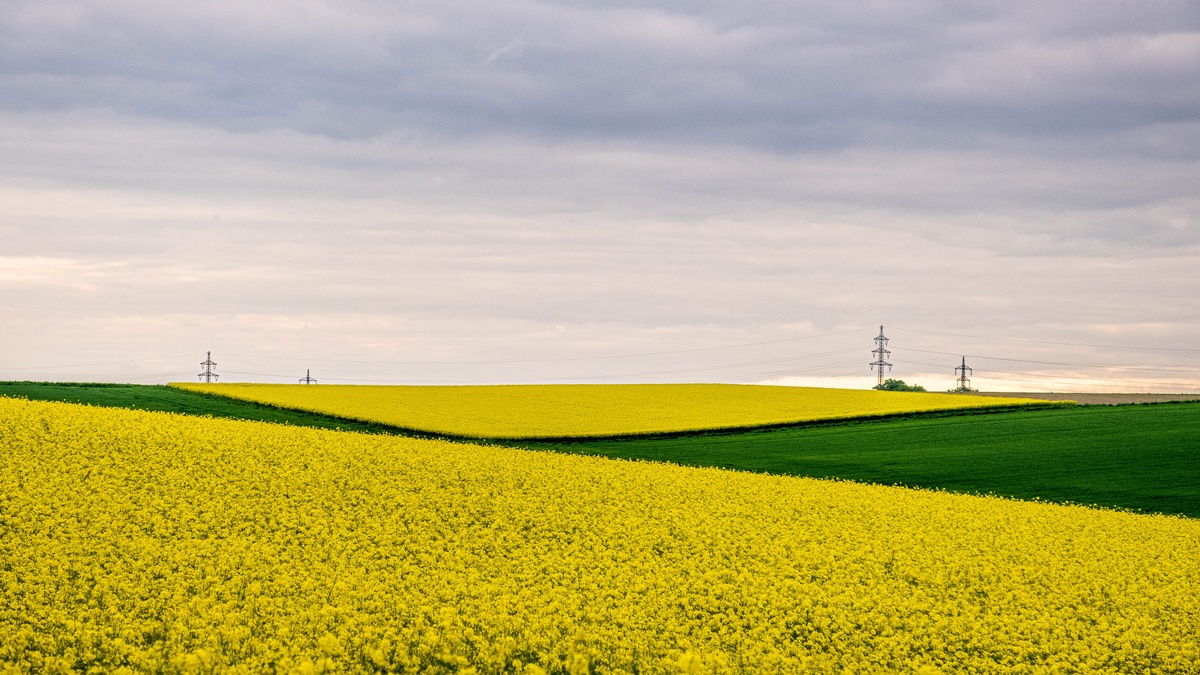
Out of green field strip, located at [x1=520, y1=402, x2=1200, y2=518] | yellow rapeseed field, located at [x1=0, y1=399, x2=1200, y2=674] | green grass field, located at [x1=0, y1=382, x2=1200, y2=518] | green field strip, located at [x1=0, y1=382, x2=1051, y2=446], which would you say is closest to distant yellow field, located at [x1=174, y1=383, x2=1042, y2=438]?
green field strip, located at [x1=0, y1=382, x2=1051, y2=446]

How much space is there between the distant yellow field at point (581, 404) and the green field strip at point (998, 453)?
3.77m

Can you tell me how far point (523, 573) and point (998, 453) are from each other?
3001 cm

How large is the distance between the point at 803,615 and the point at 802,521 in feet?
25.2

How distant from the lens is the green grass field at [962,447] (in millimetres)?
33562

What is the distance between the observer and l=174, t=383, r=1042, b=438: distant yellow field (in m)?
48.1

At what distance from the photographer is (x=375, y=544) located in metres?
17.2

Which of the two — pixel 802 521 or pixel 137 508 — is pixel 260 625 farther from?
pixel 802 521

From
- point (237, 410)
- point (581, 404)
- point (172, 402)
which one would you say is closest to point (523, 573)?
point (237, 410)

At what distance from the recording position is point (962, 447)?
137 feet

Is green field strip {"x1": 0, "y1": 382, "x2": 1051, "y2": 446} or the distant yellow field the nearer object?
green field strip {"x1": 0, "y1": 382, "x2": 1051, "y2": 446}

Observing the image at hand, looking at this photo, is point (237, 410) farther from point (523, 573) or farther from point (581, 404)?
point (523, 573)

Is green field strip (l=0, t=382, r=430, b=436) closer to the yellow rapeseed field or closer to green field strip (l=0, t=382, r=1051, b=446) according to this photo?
green field strip (l=0, t=382, r=1051, b=446)

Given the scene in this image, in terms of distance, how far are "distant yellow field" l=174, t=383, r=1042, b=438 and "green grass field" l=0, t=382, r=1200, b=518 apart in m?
2.39

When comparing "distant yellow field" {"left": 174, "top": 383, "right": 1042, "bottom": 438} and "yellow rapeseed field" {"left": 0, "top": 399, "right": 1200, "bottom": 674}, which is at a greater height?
"distant yellow field" {"left": 174, "top": 383, "right": 1042, "bottom": 438}
